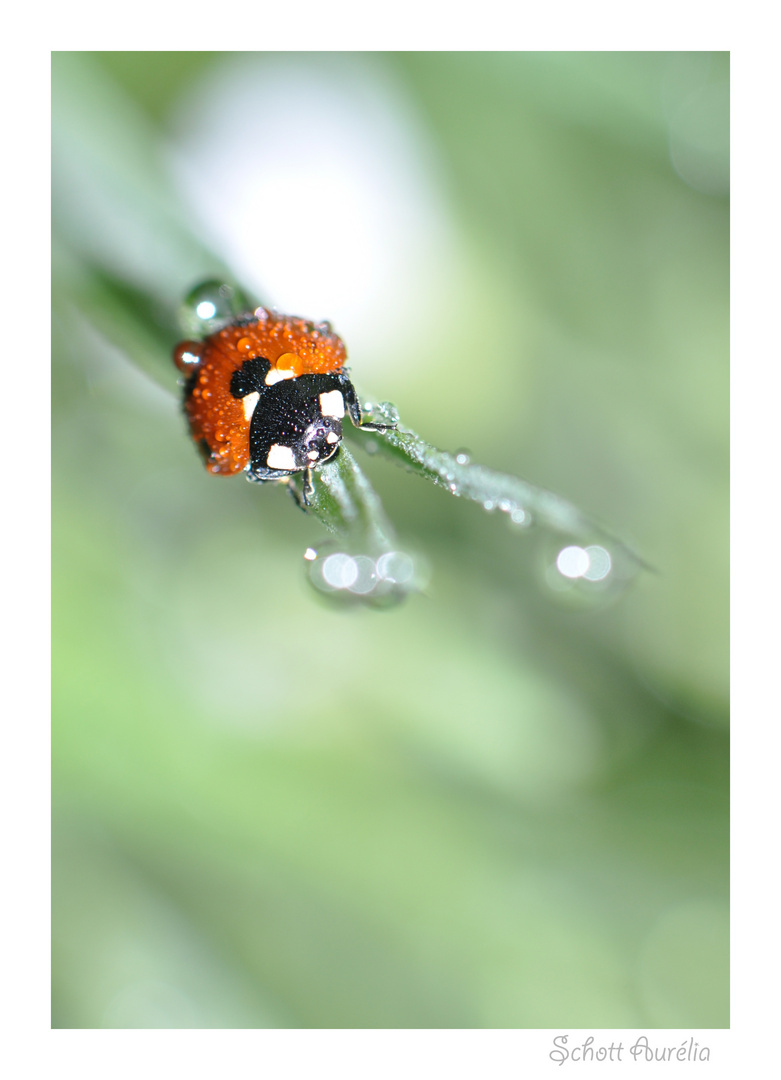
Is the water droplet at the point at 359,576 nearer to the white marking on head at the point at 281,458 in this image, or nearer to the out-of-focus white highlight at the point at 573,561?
the white marking on head at the point at 281,458

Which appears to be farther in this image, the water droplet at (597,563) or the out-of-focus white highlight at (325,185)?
the out-of-focus white highlight at (325,185)

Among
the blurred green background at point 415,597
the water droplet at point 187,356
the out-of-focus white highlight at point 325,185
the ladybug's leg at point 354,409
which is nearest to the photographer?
the ladybug's leg at point 354,409

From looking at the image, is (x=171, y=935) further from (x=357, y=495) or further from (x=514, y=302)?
(x=514, y=302)

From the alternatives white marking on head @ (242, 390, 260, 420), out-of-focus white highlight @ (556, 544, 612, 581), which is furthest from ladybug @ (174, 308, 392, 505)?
out-of-focus white highlight @ (556, 544, 612, 581)

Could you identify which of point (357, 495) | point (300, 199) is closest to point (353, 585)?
point (357, 495)

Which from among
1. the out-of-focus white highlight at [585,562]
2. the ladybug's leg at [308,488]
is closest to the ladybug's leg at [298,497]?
the ladybug's leg at [308,488]

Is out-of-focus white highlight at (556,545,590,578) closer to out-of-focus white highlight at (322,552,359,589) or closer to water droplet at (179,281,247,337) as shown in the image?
out-of-focus white highlight at (322,552,359,589)
